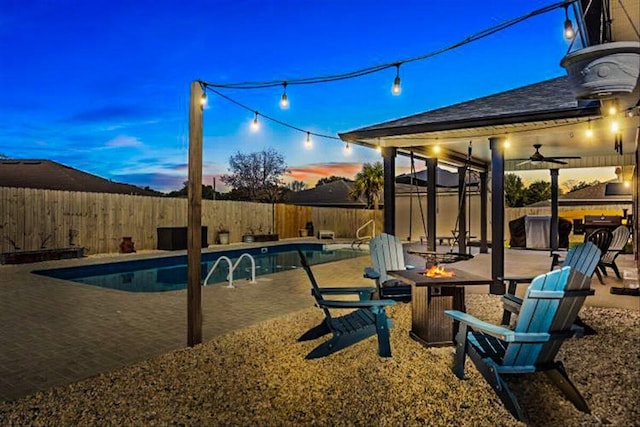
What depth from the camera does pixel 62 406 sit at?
2.61 metres

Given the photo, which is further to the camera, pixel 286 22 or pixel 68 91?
pixel 68 91

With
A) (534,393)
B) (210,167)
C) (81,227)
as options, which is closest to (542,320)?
(534,393)

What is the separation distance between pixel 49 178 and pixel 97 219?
256cm

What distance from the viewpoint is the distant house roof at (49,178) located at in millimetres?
12719

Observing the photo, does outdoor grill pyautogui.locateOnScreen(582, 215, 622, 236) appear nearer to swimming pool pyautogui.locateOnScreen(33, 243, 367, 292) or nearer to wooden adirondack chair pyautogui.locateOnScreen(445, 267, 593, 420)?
swimming pool pyautogui.locateOnScreen(33, 243, 367, 292)

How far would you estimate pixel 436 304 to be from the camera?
3885mm

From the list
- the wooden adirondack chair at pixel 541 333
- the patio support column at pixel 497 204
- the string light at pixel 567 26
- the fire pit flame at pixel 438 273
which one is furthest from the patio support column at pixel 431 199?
the wooden adirondack chair at pixel 541 333

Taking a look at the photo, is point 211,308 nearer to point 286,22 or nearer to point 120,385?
point 120,385

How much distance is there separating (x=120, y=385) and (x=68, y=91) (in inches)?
A: 708

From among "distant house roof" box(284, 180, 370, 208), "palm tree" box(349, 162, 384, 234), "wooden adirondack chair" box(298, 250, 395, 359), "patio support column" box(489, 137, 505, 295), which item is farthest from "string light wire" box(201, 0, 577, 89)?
"distant house roof" box(284, 180, 370, 208)

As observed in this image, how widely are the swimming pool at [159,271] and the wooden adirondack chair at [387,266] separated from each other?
137 inches

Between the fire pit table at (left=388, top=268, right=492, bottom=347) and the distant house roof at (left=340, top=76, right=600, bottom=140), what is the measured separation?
2630 millimetres

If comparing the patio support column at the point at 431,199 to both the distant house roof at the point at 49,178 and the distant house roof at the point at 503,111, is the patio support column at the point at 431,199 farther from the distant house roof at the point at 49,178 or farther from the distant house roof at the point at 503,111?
the distant house roof at the point at 49,178

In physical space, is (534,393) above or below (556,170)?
below
